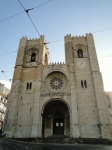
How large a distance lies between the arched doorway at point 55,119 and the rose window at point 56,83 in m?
2.21

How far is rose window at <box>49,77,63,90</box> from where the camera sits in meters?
21.6

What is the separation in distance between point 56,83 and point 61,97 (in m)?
3.00

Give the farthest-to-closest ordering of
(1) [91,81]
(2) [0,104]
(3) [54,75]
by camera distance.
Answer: (2) [0,104] → (3) [54,75] → (1) [91,81]

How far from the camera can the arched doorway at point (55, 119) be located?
67.8 feet

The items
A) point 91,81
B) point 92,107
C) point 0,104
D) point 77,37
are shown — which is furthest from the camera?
point 0,104

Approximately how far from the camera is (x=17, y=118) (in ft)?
64.1

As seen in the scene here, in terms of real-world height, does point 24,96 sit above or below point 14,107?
above

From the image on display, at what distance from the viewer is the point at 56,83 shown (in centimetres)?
2212

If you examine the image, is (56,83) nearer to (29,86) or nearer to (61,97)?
(61,97)

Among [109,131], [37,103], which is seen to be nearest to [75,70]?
[37,103]

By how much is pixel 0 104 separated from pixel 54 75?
61.6ft

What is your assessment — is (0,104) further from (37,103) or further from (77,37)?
(77,37)

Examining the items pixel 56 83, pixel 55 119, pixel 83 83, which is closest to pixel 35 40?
pixel 56 83

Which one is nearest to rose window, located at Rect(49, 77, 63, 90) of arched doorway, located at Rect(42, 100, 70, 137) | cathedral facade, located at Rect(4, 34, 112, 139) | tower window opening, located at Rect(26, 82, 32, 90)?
cathedral facade, located at Rect(4, 34, 112, 139)
